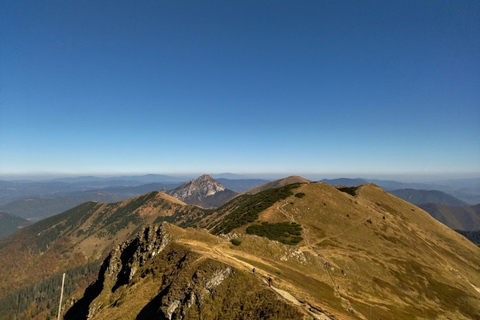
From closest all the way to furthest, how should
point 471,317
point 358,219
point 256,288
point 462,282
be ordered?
point 256,288 < point 471,317 < point 462,282 < point 358,219

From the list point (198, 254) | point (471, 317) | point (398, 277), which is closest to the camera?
point (198, 254)

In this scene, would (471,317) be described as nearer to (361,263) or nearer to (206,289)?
(361,263)

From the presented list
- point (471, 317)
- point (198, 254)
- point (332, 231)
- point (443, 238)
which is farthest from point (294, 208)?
point (443, 238)

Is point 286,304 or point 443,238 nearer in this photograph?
point 286,304

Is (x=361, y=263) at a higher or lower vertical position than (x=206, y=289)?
lower

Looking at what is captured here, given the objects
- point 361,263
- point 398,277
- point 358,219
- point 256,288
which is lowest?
point 398,277

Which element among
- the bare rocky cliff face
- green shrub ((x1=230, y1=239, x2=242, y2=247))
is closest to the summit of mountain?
the bare rocky cliff face

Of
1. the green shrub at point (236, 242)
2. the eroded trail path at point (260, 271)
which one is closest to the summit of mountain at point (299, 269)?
the eroded trail path at point (260, 271)

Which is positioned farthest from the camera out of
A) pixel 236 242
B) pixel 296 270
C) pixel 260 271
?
pixel 236 242

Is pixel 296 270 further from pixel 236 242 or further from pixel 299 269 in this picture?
pixel 236 242

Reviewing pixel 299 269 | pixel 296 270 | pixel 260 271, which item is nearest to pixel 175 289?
pixel 260 271
